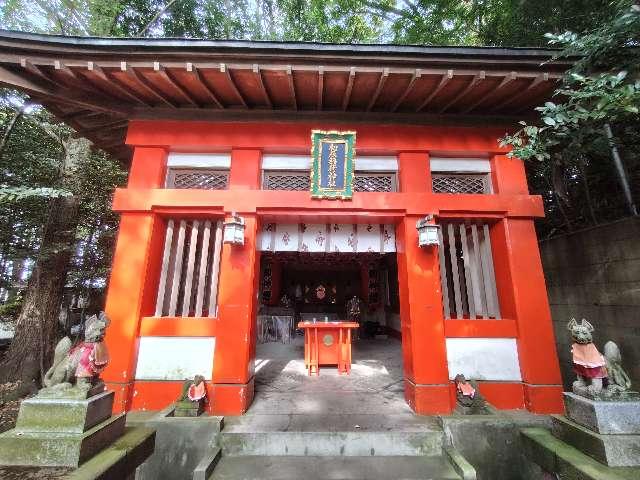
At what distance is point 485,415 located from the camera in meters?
4.17

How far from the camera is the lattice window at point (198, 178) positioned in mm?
5438

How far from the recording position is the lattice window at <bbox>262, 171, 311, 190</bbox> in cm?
548

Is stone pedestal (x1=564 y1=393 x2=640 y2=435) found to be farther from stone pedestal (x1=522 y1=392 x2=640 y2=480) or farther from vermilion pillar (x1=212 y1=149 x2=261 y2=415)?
vermilion pillar (x1=212 y1=149 x2=261 y2=415)

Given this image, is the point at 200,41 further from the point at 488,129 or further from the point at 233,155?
the point at 488,129

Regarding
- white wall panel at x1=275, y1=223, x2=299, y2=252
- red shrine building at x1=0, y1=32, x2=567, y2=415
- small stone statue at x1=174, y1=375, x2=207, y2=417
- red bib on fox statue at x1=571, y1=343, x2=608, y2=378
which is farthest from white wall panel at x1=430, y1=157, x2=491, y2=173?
small stone statue at x1=174, y1=375, x2=207, y2=417

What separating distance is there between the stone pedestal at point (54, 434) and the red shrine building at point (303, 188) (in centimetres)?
175

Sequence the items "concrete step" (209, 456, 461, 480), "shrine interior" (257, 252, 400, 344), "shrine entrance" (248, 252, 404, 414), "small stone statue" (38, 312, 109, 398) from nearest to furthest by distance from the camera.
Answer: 1. "small stone statue" (38, 312, 109, 398)
2. "concrete step" (209, 456, 461, 480)
3. "shrine entrance" (248, 252, 404, 414)
4. "shrine interior" (257, 252, 400, 344)

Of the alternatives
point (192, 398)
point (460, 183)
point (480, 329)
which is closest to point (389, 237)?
point (460, 183)

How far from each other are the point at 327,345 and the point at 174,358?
3.63 meters

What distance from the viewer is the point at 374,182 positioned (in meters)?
5.57

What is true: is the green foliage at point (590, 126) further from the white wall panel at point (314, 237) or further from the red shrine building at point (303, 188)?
the white wall panel at point (314, 237)

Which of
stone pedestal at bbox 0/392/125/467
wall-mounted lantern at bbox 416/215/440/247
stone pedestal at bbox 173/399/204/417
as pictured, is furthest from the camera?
wall-mounted lantern at bbox 416/215/440/247

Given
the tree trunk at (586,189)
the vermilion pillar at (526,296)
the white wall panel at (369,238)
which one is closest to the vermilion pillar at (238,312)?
the white wall panel at (369,238)

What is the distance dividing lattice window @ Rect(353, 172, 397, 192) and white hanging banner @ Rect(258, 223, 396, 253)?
72 cm
